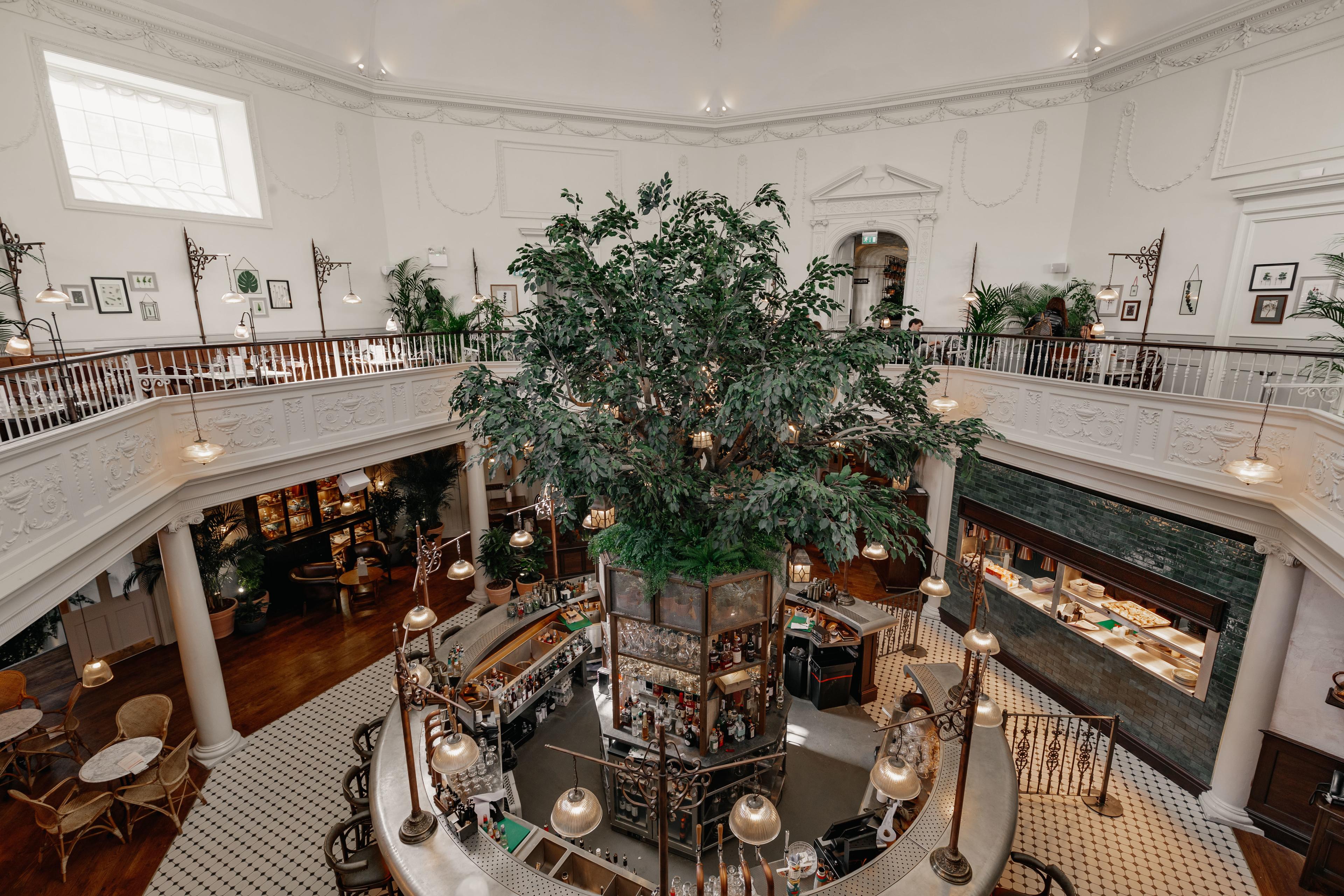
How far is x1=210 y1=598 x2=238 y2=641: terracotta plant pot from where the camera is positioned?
11133 mm

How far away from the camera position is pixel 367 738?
761 centimetres

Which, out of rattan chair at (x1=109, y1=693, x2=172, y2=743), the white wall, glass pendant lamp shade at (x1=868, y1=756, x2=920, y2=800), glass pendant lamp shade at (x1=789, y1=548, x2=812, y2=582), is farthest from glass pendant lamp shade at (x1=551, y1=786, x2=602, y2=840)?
the white wall

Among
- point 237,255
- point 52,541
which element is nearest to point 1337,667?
point 52,541

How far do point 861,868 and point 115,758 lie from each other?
8101 millimetres

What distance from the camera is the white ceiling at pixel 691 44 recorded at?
12.3 metres

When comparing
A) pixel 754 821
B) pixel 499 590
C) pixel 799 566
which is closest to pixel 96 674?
pixel 499 590

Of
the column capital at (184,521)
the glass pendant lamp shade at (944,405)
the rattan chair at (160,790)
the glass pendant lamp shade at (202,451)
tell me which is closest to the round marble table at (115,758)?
the rattan chair at (160,790)

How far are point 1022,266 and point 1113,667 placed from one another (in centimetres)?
832

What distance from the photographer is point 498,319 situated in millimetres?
7246

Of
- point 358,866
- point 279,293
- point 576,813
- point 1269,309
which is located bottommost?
point 358,866

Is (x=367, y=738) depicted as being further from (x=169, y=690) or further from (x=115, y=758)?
(x=169, y=690)

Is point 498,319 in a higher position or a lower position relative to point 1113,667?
higher

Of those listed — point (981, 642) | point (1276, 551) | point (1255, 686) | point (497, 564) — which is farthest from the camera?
point (497, 564)

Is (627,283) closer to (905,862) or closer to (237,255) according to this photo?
(905,862)
